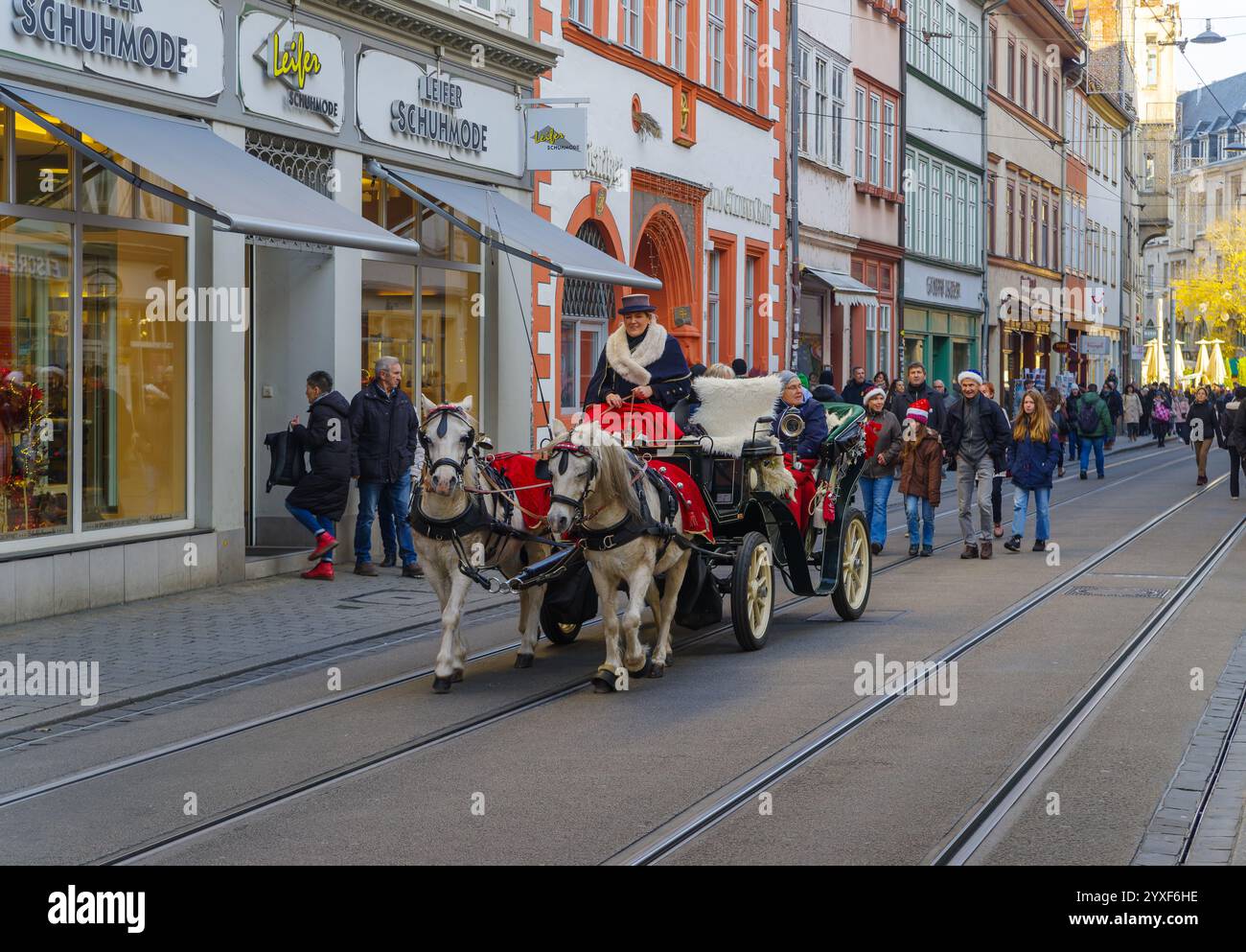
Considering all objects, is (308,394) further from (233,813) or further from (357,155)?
(233,813)

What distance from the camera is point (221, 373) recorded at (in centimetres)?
1530

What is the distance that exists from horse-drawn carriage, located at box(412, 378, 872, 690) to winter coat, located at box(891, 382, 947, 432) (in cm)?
613

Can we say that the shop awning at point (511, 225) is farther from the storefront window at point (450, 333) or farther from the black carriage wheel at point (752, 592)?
the black carriage wheel at point (752, 592)

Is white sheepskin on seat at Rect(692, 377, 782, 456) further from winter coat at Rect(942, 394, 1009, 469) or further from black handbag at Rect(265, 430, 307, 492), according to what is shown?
winter coat at Rect(942, 394, 1009, 469)

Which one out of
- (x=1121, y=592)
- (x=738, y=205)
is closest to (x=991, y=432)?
(x=1121, y=592)

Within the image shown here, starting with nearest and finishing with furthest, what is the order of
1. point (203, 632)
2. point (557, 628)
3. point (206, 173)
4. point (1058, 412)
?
point (557, 628)
point (203, 632)
point (206, 173)
point (1058, 412)

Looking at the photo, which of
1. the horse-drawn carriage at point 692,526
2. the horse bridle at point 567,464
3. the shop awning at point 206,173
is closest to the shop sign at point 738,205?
the shop awning at point 206,173

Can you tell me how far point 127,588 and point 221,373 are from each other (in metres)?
2.26

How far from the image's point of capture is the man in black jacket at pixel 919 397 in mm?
20281

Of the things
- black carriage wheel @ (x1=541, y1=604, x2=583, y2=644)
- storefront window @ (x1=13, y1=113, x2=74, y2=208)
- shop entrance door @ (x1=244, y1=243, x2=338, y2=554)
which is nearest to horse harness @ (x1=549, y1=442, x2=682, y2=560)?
black carriage wheel @ (x1=541, y1=604, x2=583, y2=644)

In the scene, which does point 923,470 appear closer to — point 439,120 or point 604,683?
point 439,120

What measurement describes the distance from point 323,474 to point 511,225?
4.06 metres

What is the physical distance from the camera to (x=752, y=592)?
1137 centimetres

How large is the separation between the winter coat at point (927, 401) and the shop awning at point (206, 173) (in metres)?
7.12
